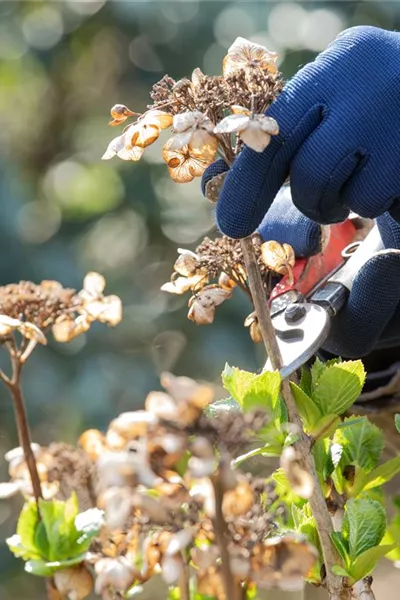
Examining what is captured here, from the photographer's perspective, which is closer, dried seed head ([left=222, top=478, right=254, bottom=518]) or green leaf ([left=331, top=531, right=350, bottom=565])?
dried seed head ([left=222, top=478, right=254, bottom=518])

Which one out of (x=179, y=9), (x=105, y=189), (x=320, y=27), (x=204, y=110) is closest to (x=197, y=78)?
(x=204, y=110)

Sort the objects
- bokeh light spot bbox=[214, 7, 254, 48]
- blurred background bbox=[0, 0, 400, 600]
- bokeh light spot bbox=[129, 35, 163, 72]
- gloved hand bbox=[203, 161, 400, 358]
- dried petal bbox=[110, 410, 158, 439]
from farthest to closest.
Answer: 1. bokeh light spot bbox=[129, 35, 163, 72]
2. bokeh light spot bbox=[214, 7, 254, 48]
3. blurred background bbox=[0, 0, 400, 600]
4. gloved hand bbox=[203, 161, 400, 358]
5. dried petal bbox=[110, 410, 158, 439]

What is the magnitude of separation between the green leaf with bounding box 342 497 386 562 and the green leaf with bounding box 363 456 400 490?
35mm

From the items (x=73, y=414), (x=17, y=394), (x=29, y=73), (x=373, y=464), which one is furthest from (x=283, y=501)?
(x=29, y=73)

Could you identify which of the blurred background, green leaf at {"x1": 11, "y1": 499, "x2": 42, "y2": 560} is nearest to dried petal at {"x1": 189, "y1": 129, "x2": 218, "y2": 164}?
green leaf at {"x1": 11, "y1": 499, "x2": 42, "y2": 560}

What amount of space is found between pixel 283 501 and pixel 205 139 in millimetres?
217

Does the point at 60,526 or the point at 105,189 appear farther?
the point at 105,189

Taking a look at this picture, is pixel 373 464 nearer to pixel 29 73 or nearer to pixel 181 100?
pixel 181 100

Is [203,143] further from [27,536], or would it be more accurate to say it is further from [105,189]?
[105,189]

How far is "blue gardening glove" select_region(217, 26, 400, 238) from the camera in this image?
1.56 feet

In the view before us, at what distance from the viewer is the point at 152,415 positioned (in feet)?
1.20

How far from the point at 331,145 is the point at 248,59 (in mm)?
59

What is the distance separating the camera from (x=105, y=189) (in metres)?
3.12

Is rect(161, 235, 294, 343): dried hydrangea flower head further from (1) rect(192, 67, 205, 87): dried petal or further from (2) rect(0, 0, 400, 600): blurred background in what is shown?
(2) rect(0, 0, 400, 600): blurred background
